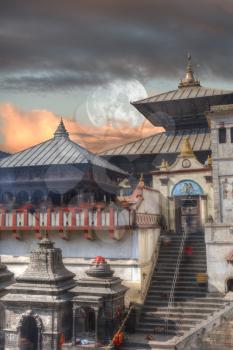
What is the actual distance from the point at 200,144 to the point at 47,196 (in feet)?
47.0

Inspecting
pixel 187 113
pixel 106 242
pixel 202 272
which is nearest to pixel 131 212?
pixel 106 242

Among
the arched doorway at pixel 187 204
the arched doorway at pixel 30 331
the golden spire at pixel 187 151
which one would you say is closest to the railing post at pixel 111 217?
the arched doorway at pixel 30 331

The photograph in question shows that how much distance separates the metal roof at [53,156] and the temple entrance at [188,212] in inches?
201

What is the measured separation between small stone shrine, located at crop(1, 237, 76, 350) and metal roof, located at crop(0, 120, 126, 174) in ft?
22.4

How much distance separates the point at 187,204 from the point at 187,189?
1.08 metres

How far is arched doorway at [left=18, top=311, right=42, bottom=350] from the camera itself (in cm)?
2062

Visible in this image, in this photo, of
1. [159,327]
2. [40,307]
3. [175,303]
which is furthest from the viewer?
[175,303]

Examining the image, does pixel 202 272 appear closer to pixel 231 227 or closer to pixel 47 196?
pixel 231 227

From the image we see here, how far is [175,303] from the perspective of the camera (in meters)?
23.3

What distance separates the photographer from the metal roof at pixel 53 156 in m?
27.0

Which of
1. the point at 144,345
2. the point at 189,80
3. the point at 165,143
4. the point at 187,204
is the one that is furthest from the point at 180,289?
the point at 189,80

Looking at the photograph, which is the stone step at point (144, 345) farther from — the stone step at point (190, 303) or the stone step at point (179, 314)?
the stone step at point (190, 303)

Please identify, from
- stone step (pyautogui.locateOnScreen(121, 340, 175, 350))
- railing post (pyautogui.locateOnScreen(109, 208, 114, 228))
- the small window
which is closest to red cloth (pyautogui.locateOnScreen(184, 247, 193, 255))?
railing post (pyautogui.locateOnScreen(109, 208, 114, 228))

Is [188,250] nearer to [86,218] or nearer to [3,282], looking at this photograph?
[86,218]
